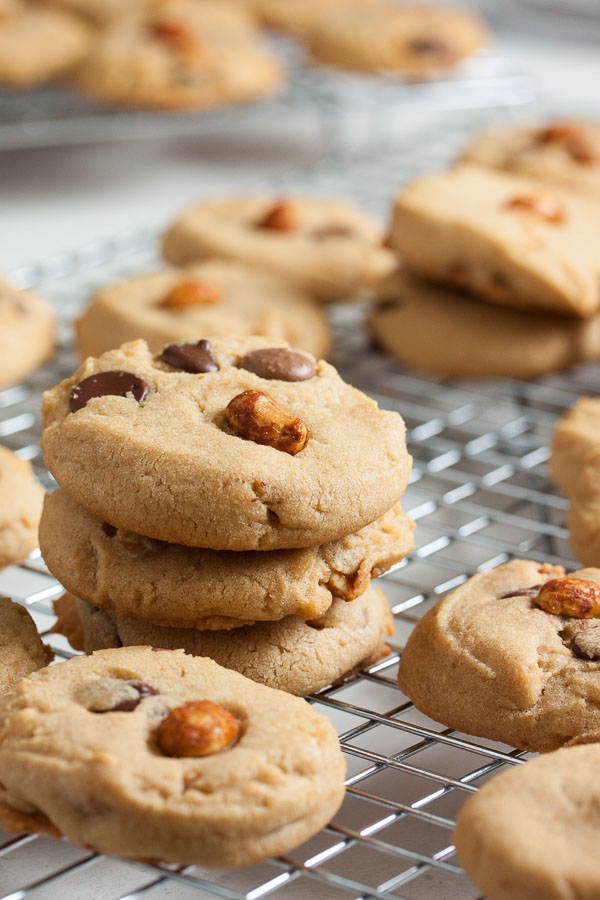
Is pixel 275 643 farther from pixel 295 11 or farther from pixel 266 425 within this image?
pixel 295 11

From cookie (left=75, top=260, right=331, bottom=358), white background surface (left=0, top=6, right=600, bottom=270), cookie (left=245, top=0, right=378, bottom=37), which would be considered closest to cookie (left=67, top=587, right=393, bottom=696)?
cookie (left=75, top=260, right=331, bottom=358)

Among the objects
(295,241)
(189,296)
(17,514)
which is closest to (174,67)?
(295,241)

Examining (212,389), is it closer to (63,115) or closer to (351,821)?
(351,821)

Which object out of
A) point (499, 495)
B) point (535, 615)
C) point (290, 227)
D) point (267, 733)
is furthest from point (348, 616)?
point (290, 227)

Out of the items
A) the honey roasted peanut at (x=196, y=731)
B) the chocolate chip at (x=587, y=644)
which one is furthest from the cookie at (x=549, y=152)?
the honey roasted peanut at (x=196, y=731)

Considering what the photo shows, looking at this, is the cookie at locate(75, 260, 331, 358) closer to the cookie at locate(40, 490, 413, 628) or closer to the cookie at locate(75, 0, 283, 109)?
the cookie at locate(40, 490, 413, 628)

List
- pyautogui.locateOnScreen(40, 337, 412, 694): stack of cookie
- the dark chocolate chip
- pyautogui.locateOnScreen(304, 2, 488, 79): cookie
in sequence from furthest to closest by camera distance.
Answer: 1. pyautogui.locateOnScreen(304, 2, 488, 79): cookie
2. pyautogui.locateOnScreen(40, 337, 412, 694): stack of cookie
3. the dark chocolate chip
